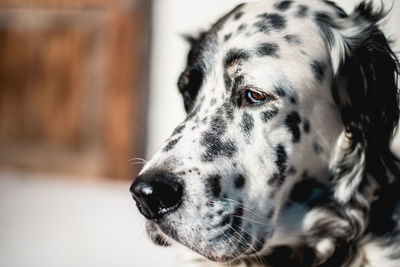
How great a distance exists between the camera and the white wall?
230 cm

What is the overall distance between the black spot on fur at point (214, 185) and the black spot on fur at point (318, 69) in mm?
360

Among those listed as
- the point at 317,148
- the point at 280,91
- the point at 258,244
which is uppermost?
the point at 280,91

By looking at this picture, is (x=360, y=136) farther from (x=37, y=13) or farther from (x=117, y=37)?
(x=37, y=13)

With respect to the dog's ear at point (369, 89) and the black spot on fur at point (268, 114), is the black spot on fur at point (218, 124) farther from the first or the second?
the dog's ear at point (369, 89)

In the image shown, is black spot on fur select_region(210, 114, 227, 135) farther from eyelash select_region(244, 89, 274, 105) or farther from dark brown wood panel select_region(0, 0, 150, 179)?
Answer: dark brown wood panel select_region(0, 0, 150, 179)

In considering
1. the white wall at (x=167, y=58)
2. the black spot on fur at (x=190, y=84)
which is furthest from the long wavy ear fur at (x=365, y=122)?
the white wall at (x=167, y=58)

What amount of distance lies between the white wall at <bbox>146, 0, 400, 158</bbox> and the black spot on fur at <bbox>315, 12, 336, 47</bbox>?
61 centimetres

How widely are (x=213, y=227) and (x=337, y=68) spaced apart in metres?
0.51

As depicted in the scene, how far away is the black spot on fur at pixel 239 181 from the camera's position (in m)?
1.31

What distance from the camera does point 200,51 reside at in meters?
1.57

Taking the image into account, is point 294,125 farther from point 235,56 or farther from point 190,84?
point 190,84

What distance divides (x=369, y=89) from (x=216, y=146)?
1.36ft

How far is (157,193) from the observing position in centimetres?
122

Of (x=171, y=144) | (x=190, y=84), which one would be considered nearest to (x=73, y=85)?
(x=190, y=84)
